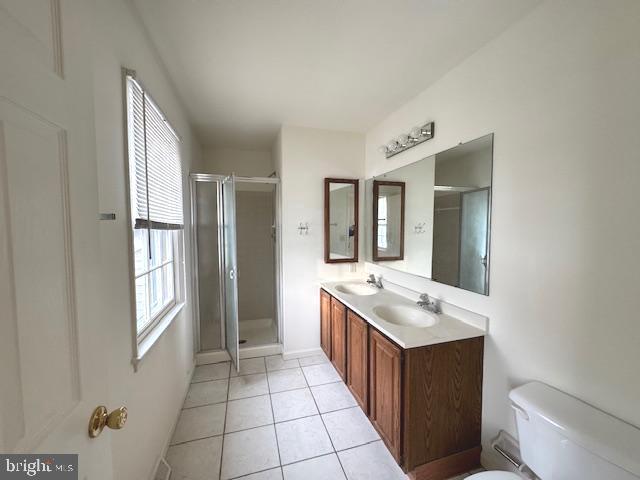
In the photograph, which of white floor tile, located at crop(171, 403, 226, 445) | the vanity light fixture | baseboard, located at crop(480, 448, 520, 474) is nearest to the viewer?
baseboard, located at crop(480, 448, 520, 474)

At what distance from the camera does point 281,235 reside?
8.93 feet

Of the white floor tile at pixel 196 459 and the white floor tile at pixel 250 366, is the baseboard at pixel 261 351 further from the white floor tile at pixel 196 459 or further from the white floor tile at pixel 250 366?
the white floor tile at pixel 196 459

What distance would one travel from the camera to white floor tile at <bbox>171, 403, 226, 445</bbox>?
70.2 inches

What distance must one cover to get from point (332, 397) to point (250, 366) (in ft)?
3.21

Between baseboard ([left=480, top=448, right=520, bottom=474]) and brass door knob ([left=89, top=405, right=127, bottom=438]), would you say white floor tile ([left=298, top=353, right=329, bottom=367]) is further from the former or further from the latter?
brass door knob ([left=89, top=405, right=127, bottom=438])

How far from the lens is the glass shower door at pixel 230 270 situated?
2.46 meters

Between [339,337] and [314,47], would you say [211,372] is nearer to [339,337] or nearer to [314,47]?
[339,337]

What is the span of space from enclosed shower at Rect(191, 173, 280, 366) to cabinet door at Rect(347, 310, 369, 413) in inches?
43.1

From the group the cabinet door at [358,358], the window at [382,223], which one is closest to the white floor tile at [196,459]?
the cabinet door at [358,358]

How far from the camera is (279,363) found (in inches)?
107

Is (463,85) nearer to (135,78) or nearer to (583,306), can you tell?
(583,306)

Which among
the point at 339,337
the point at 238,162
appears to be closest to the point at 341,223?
the point at 339,337

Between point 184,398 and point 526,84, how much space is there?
3.15 m

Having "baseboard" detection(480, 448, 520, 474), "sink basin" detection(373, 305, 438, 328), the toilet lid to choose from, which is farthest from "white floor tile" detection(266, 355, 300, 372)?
the toilet lid
